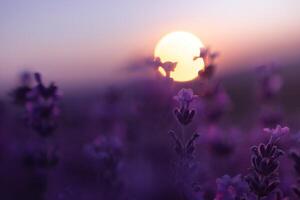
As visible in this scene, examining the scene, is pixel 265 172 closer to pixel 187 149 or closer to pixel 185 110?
pixel 187 149

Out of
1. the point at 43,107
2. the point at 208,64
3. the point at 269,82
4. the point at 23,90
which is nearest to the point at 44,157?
the point at 43,107

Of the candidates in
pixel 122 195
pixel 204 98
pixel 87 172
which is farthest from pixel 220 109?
pixel 122 195

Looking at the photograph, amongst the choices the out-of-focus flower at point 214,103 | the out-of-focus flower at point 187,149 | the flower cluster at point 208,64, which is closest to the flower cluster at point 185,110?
the out-of-focus flower at point 187,149

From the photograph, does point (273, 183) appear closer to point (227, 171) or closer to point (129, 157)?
point (227, 171)

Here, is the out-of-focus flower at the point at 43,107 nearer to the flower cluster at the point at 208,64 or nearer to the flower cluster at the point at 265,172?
the flower cluster at the point at 208,64

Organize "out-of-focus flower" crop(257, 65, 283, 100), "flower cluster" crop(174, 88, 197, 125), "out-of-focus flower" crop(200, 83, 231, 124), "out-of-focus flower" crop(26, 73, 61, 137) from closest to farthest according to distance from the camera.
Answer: "flower cluster" crop(174, 88, 197, 125) < "out-of-focus flower" crop(26, 73, 61, 137) < "out-of-focus flower" crop(200, 83, 231, 124) < "out-of-focus flower" crop(257, 65, 283, 100)

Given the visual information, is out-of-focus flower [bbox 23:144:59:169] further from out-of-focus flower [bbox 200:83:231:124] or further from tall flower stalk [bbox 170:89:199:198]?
out-of-focus flower [bbox 200:83:231:124]

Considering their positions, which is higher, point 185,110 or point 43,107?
Result: point 43,107

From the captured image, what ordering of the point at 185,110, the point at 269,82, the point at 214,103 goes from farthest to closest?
the point at 269,82 → the point at 214,103 → the point at 185,110

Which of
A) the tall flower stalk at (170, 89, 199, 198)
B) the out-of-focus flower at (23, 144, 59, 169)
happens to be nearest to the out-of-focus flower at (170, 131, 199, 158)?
the tall flower stalk at (170, 89, 199, 198)
